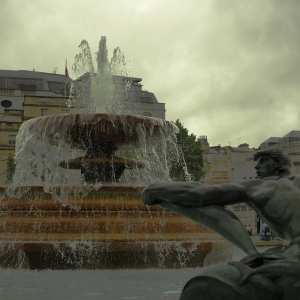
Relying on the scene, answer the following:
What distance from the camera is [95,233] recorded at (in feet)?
33.1

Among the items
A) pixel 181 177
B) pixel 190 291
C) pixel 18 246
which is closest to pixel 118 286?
pixel 18 246

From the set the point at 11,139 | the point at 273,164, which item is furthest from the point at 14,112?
the point at 273,164

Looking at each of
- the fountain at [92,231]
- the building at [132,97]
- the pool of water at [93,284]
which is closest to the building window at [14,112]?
the building at [132,97]

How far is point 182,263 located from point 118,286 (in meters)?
2.91

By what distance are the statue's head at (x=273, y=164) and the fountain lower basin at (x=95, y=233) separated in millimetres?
6325

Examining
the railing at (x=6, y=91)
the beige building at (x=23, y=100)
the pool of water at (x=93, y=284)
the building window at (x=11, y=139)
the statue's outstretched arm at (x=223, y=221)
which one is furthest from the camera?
the railing at (x=6, y=91)

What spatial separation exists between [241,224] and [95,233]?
6.78 meters

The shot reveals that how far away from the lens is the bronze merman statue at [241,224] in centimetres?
316

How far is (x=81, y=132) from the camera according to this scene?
1336cm

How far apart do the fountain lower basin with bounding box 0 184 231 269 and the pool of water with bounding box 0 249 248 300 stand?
0.77 ft

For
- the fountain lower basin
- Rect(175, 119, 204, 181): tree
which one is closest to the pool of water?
the fountain lower basin

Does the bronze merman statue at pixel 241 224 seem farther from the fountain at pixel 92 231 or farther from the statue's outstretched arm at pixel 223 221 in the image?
the fountain at pixel 92 231

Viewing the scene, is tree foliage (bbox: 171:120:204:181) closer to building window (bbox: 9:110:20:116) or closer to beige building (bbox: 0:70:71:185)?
beige building (bbox: 0:70:71:185)

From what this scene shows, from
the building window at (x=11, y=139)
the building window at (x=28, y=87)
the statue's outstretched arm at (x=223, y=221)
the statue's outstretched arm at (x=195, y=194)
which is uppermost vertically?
the building window at (x=28, y=87)
